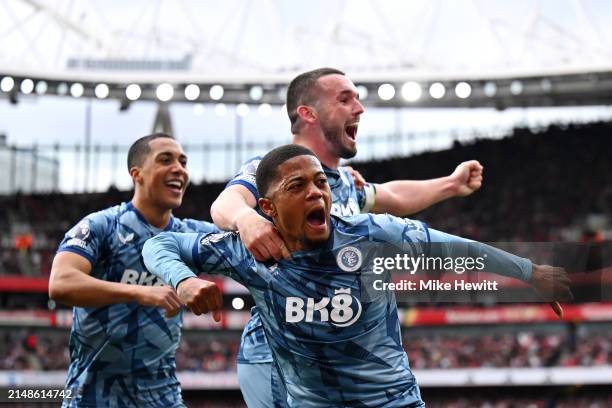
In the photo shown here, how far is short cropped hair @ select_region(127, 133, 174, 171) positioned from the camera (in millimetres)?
5320

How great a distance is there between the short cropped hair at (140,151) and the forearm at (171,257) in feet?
5.48

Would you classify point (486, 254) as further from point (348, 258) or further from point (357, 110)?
point (357, 110)

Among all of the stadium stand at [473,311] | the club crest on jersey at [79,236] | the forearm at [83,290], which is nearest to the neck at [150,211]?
the club crest on jersey at [79,236]

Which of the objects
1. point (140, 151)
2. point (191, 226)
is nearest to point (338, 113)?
point (191, 226)

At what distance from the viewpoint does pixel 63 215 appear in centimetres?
3027

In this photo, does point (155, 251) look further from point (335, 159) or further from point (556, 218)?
point (556, 218)

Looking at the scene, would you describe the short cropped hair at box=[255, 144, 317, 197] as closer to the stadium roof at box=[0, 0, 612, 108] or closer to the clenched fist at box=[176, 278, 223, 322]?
the clenched fist at box=[176, 278, 223, 322]

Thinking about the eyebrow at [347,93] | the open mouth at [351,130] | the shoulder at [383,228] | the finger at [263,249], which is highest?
the eyebrow at [347,93]

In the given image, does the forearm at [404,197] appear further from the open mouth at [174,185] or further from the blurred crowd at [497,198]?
the blurred crowd at [497,198]

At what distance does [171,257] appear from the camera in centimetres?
353

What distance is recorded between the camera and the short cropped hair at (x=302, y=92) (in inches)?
171

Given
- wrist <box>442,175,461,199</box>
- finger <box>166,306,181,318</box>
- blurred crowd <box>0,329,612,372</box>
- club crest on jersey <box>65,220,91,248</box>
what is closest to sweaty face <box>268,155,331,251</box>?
finger <box>166,306,181,318</box>

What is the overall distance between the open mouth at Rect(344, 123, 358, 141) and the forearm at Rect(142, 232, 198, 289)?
41.3 inches

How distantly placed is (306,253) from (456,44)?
67.2 feet
